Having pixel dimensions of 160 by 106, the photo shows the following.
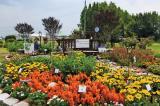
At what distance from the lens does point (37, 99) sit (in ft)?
26.0

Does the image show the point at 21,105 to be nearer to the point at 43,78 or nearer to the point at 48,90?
the point at 48,90

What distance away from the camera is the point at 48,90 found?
27.5ft

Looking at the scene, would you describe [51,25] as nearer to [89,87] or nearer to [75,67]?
[75,67]

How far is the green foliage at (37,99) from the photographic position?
7751 mm

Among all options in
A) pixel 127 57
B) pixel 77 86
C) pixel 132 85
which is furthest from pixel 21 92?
pixel 127 57

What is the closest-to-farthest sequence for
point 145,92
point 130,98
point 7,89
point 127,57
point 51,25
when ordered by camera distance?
point 130,98 < point 145,92 < point 7,89 < point 127,57 < point 51,25

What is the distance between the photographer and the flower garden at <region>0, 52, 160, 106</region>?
737 centimetres

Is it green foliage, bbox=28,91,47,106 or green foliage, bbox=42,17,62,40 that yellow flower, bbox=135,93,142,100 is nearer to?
green foliage, bbox=28,91,47,106

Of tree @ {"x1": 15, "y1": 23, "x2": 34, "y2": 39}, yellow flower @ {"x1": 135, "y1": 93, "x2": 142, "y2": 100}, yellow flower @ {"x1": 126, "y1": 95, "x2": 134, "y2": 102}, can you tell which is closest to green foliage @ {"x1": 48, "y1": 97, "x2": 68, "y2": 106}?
yellow flower @ {"x1": 126, "y1": 95, "x2": 134, "y2": 102}

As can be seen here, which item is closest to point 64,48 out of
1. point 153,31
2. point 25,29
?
point 25,29

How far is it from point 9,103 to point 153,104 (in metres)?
2.98

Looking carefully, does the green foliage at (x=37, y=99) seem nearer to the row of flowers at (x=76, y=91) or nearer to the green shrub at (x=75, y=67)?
the row of flowers at (x=76, y=91)

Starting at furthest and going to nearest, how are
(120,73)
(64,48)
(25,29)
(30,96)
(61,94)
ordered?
1. (25,29)
2. (64,48)
3. (120,73)
4. (30,96)
5. (61,94)

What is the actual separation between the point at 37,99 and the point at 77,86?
841mm
